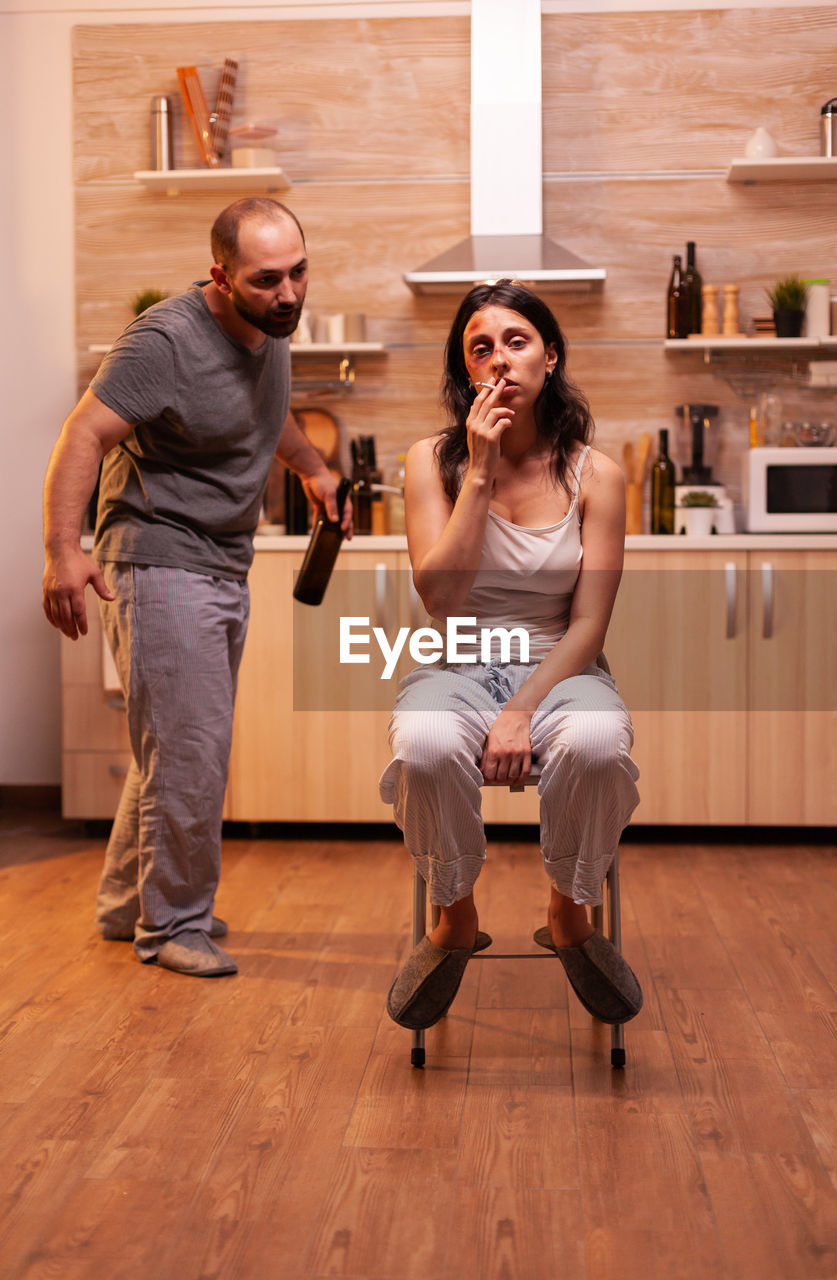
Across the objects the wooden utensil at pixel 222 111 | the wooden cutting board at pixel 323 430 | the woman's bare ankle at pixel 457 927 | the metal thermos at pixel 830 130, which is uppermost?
the wooden utensil at pixel 222 111

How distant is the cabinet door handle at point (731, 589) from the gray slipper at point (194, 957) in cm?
166

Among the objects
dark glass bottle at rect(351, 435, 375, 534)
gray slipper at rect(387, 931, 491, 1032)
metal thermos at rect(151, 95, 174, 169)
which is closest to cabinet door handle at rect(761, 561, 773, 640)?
dark glass bottle at rect(351, 435, 375, 534)

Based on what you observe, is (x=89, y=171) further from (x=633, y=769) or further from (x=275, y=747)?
(x=633, y=769)

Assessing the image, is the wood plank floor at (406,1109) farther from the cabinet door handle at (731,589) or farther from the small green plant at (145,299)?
the small green plant at (145,299)

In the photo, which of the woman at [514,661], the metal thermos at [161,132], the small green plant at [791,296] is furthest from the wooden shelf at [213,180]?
the woman at [514,661]

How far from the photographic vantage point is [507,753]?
1.87m

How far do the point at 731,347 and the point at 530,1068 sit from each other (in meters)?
2.47

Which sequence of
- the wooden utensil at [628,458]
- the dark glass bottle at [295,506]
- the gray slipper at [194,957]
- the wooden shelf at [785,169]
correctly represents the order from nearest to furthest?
the gray slipper at [194,957] < the wooden shelf at [785,169] < the dark glass bottle at [295,506] < the wooden utensil at [628,458]

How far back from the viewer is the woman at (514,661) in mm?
1848

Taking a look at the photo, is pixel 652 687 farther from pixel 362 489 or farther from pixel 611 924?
pixel 611 924

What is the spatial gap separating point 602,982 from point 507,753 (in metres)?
0.39

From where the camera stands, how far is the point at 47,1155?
1666 millimetres

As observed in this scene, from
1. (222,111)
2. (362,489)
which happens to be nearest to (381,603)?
(362,489)

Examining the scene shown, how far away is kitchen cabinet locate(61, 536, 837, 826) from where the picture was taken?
3422 millimetres
